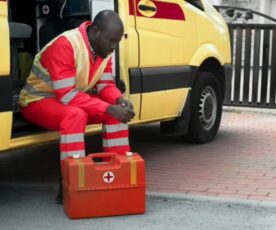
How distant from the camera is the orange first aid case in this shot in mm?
4566

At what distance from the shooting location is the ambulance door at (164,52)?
6105 millimetres

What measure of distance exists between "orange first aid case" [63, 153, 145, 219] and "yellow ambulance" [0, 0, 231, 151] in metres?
0.60

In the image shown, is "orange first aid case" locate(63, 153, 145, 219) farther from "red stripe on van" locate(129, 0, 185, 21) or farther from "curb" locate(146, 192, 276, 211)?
"red stripe on van" locate(129, 0, 185, 21)

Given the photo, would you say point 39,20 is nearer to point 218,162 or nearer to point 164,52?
point 164,52

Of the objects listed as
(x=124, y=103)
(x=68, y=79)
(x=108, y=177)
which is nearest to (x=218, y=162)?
(x=124, y=103)

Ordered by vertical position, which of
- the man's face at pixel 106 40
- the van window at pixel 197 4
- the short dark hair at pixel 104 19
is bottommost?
the man's face at pixel 106 40

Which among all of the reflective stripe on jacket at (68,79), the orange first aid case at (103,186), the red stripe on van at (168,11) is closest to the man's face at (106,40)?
the reflective stripe on jacket at (68,79)

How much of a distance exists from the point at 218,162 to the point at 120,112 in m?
2.11

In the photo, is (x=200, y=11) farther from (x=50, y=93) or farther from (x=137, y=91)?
(x=50, y=93)

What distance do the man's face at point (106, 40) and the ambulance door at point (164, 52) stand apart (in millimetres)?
1088

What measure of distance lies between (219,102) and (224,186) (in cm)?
240

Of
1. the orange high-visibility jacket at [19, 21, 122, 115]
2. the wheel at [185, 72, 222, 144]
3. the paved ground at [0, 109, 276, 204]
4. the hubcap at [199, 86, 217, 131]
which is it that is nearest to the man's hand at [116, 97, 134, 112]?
the orange high-visibility jacket at [19, 21, 122, 115]

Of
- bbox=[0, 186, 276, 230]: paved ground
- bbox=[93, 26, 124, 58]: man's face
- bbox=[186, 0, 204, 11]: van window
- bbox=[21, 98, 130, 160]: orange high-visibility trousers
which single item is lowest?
bbox=[0, 186, 276, 230]: paved ground

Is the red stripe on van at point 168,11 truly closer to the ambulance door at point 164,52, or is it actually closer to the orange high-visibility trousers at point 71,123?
the ambulance door at point 164,52
